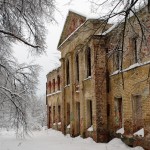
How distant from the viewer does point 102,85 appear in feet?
62.8

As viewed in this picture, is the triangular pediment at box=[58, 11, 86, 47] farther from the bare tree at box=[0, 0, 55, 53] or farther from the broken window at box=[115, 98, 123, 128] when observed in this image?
the bare tree at box=[0, 0, 55, 53]

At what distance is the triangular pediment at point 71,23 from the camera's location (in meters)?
23.4

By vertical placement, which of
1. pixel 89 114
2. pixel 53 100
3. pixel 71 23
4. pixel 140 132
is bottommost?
pixel 140 132

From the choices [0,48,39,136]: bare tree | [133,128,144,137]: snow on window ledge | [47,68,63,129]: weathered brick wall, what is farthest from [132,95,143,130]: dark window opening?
[47,68,63,129]: weathered brick wall

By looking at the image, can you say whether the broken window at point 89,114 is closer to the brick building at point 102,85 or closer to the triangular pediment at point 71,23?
the brick building at point 102,85

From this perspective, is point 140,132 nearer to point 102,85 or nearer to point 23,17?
point 102,85

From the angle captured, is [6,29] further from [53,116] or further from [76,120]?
[53,116]

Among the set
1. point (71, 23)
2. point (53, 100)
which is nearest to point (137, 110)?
point (71, 23)

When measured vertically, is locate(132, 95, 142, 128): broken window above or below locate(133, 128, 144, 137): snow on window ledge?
above

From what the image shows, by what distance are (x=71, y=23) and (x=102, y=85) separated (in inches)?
326

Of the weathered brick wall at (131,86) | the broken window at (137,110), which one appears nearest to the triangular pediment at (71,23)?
the weathered brick wall at (131,86)

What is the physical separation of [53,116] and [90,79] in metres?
14.9

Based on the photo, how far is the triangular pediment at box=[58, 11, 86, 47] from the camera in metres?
23.4

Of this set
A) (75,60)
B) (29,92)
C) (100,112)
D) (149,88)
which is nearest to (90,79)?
(100,112)
